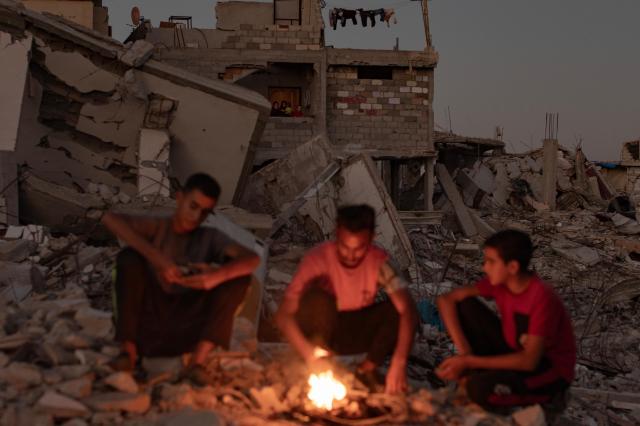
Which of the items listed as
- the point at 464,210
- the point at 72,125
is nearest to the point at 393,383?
the point at 72,125

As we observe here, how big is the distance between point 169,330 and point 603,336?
22.0 feet

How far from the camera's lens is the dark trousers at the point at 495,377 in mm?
3746

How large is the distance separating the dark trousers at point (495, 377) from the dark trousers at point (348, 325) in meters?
0.44

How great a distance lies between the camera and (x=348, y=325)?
4141 millimetres

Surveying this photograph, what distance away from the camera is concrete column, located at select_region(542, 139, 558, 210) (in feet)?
67.1

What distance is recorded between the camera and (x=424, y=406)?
12.4 ft

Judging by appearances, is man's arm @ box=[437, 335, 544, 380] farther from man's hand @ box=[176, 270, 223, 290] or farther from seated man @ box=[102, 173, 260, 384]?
man's hand @ box=[176, 270, 223, 290]

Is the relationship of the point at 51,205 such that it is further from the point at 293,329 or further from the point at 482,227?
the point at 482,227

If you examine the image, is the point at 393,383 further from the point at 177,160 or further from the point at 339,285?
the point at 177,160

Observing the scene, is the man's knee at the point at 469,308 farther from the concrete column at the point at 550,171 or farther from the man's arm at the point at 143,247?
the concrete column at the point at 550,171

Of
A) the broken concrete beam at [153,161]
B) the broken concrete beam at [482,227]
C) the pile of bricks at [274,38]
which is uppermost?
the pile of bricks at [274,38]

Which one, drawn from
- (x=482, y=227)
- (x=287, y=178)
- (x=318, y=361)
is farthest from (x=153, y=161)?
(x=482, y=227)

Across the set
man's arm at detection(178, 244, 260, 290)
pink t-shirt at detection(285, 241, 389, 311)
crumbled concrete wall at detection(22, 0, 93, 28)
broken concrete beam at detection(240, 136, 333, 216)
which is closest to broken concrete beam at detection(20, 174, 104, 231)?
broken concrete beam at detection(240, 136, 333, 216)

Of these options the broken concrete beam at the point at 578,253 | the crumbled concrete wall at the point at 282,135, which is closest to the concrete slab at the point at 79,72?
the crumbled concrete wall at the point at 282,135
